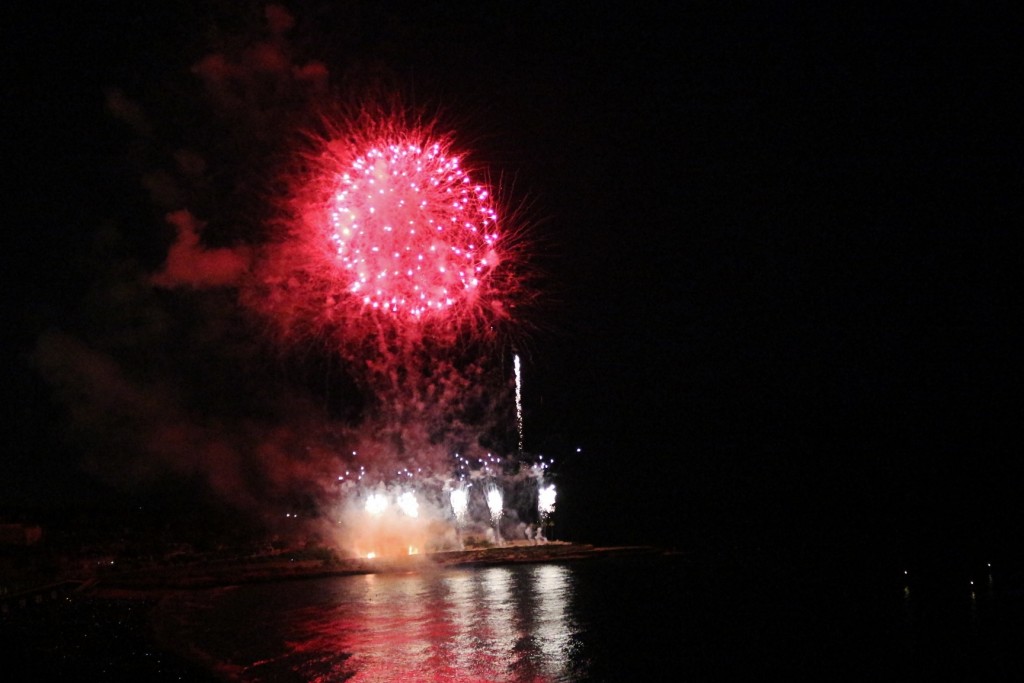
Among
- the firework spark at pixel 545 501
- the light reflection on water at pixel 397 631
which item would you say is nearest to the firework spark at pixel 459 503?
the firework spark at pixel 545 501

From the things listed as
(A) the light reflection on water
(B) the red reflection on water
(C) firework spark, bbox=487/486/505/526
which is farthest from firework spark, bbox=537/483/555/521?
(B) the red reflection on water

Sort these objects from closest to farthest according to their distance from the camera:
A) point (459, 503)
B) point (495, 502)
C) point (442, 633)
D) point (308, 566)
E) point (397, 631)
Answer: point (442, 633)
point (397, 631)
point (308, 566)
point (495, 502)
point (459, 503)

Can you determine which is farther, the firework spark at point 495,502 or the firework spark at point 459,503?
the firework spark at point 459,503

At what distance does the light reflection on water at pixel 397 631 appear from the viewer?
340 inches

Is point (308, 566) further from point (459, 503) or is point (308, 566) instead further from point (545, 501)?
point (545, 501)

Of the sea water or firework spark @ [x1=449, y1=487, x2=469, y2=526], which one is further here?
firework spark @ [x1=449, y1=487, x2=469, y2=526]

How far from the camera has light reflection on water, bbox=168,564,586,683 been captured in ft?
28.3

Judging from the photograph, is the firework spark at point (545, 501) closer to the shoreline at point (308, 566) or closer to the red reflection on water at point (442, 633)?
the shoreline at point (308, 566)

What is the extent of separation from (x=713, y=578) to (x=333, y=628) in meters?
8.74

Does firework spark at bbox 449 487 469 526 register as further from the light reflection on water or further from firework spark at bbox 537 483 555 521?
the light reflection on water

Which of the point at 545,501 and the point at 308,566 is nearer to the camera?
the point at 308,566

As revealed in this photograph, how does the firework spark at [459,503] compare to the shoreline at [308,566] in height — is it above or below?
above

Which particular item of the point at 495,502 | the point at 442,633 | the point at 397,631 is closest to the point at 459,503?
the point at 495,502

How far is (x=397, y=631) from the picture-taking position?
11.0m
